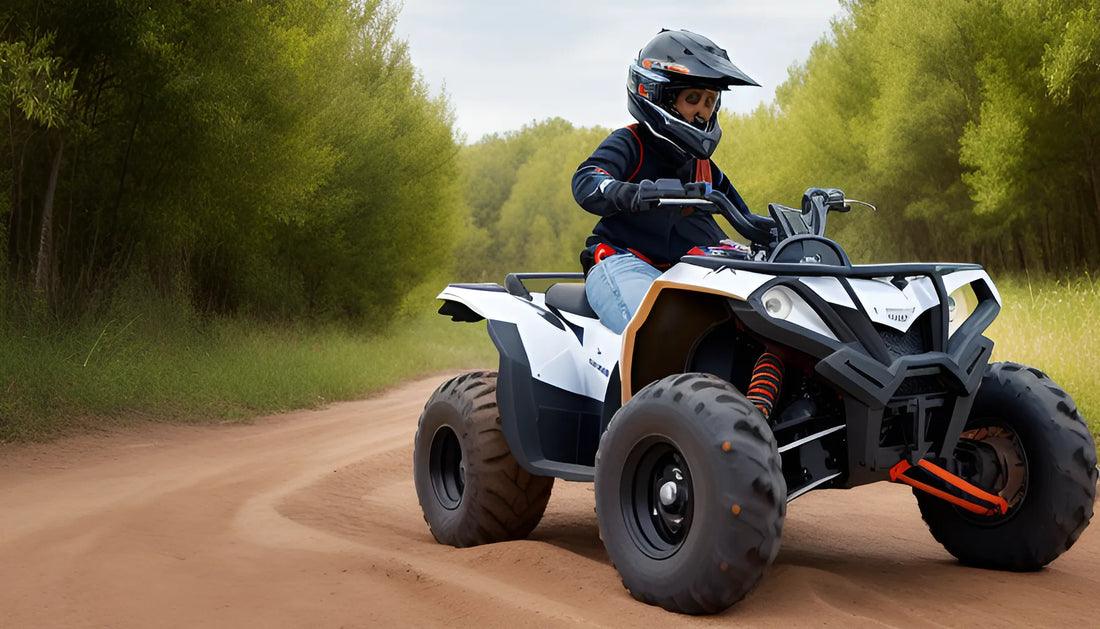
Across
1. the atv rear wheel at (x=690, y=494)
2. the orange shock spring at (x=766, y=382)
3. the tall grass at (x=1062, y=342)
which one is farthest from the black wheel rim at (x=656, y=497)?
the tall grass at (x=1062, y=342)

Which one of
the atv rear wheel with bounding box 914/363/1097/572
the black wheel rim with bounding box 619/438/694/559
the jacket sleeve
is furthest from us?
the jacket sleeve

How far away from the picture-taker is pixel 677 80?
16.6ft

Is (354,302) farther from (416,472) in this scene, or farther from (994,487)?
(994,487)

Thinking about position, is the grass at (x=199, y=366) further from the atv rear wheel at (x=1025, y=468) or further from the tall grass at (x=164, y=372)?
the atv rear wheel at (x=1025, y=468)

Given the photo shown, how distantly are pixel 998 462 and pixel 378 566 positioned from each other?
9.03ft

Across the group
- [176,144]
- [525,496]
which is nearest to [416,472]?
[525,496]

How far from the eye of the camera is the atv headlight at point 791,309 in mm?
4098

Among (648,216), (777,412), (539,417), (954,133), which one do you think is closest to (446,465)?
(539,417)

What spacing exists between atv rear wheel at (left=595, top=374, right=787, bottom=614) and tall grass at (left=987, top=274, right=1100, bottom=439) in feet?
18.7

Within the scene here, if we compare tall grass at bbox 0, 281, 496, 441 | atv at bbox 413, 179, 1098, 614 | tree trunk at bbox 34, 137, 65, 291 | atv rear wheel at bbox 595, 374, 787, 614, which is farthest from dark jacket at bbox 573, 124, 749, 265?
tree trunk at bbox 34, 137, 65, 291

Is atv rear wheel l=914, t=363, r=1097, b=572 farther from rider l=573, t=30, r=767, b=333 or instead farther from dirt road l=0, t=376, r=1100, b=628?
rider l=573, t=30, r=767, b=333

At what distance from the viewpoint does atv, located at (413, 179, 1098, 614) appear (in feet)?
12.9

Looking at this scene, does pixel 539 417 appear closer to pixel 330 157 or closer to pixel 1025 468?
pixel 1025 468

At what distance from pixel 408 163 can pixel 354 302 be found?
3650 millimetres
